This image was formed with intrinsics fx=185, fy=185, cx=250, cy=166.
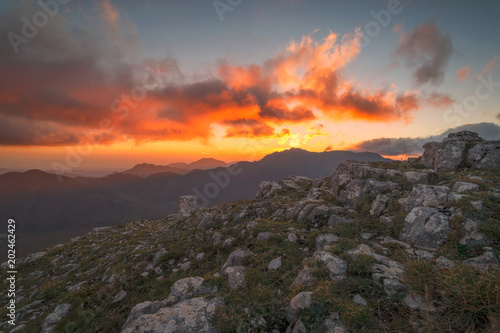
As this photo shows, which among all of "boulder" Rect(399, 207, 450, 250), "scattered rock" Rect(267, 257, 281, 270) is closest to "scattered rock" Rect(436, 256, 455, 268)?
"boulder" Rect(399, 207, 450, 250)

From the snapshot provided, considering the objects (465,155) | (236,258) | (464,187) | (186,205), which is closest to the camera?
(236,258)

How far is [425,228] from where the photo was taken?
712cm

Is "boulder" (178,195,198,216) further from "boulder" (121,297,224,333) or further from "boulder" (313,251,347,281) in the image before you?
"boulder" (313,251,347,281)

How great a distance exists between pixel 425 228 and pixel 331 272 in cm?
465

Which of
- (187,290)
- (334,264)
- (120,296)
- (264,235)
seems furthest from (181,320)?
(264,235)

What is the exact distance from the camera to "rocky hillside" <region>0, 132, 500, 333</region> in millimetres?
4023

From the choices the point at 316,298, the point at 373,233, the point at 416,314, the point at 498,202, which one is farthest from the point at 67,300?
the point at 498,202

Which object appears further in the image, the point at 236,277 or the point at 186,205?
the point at 186,205

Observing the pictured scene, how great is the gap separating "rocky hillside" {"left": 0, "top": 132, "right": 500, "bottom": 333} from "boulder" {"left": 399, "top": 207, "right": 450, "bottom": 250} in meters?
0.04

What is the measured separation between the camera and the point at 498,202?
24.7 ft

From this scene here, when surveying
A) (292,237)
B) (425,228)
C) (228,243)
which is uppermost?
(425,228)

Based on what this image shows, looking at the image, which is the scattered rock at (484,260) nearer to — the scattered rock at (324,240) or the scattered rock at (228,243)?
the scattered rock at (324,240)

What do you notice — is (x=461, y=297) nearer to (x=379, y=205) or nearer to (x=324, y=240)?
(x=324, y=240)

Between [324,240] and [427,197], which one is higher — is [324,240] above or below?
below
